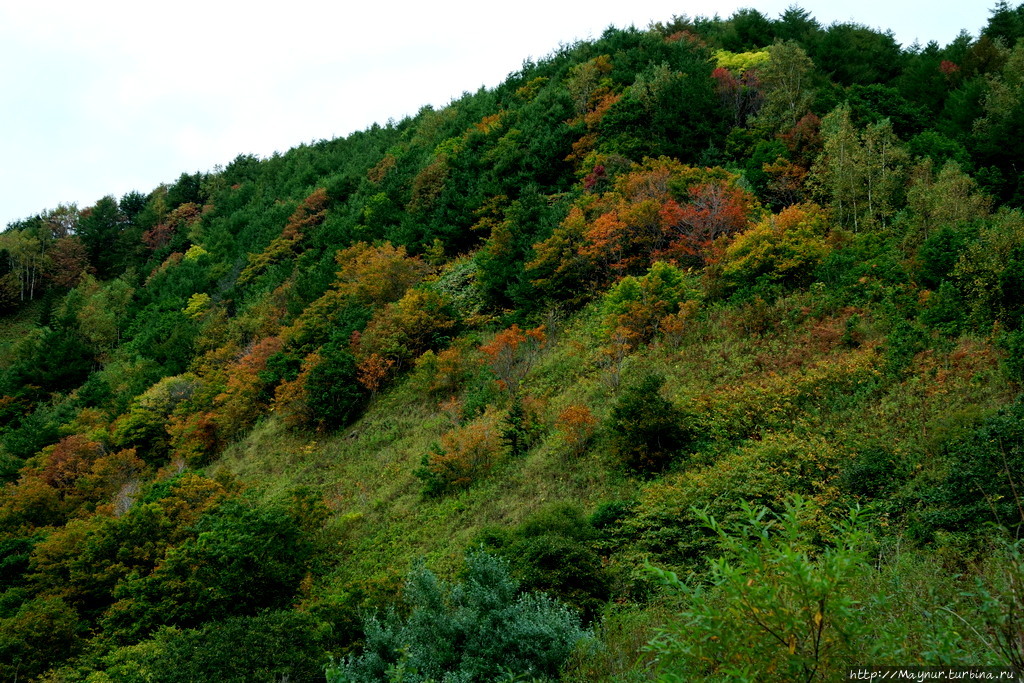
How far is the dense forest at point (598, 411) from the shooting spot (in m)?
8.45

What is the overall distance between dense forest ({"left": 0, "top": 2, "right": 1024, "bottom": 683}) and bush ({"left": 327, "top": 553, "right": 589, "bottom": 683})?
Answer: 51mm

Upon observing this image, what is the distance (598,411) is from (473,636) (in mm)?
9480

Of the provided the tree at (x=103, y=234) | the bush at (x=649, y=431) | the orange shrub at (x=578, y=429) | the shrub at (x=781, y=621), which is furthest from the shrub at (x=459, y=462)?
the tree at (x=103, y=234)

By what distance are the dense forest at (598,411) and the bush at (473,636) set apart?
51 mm

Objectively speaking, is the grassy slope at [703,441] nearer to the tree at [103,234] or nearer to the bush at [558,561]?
the bush at [558,561]

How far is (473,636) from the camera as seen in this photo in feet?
29.5

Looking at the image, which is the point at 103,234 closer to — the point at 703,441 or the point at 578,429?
the point at 578,429

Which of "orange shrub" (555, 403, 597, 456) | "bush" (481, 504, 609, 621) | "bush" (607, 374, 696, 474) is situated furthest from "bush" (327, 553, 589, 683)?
"orange shrub" (555, 403, 597, 456)

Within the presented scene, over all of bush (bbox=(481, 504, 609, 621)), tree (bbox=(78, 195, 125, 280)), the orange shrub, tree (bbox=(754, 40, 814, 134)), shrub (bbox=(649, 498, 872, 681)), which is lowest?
bush (bbox=(481, 504, 609, 621))

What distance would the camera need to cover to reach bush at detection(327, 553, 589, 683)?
8.49m

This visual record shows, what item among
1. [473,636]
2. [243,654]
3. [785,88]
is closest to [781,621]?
[473,636]

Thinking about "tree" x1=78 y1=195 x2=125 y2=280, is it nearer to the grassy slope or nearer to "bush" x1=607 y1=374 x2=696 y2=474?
the grassy slope

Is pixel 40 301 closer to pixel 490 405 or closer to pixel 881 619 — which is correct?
pixel 490 405

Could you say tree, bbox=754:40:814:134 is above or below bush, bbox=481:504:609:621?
above
